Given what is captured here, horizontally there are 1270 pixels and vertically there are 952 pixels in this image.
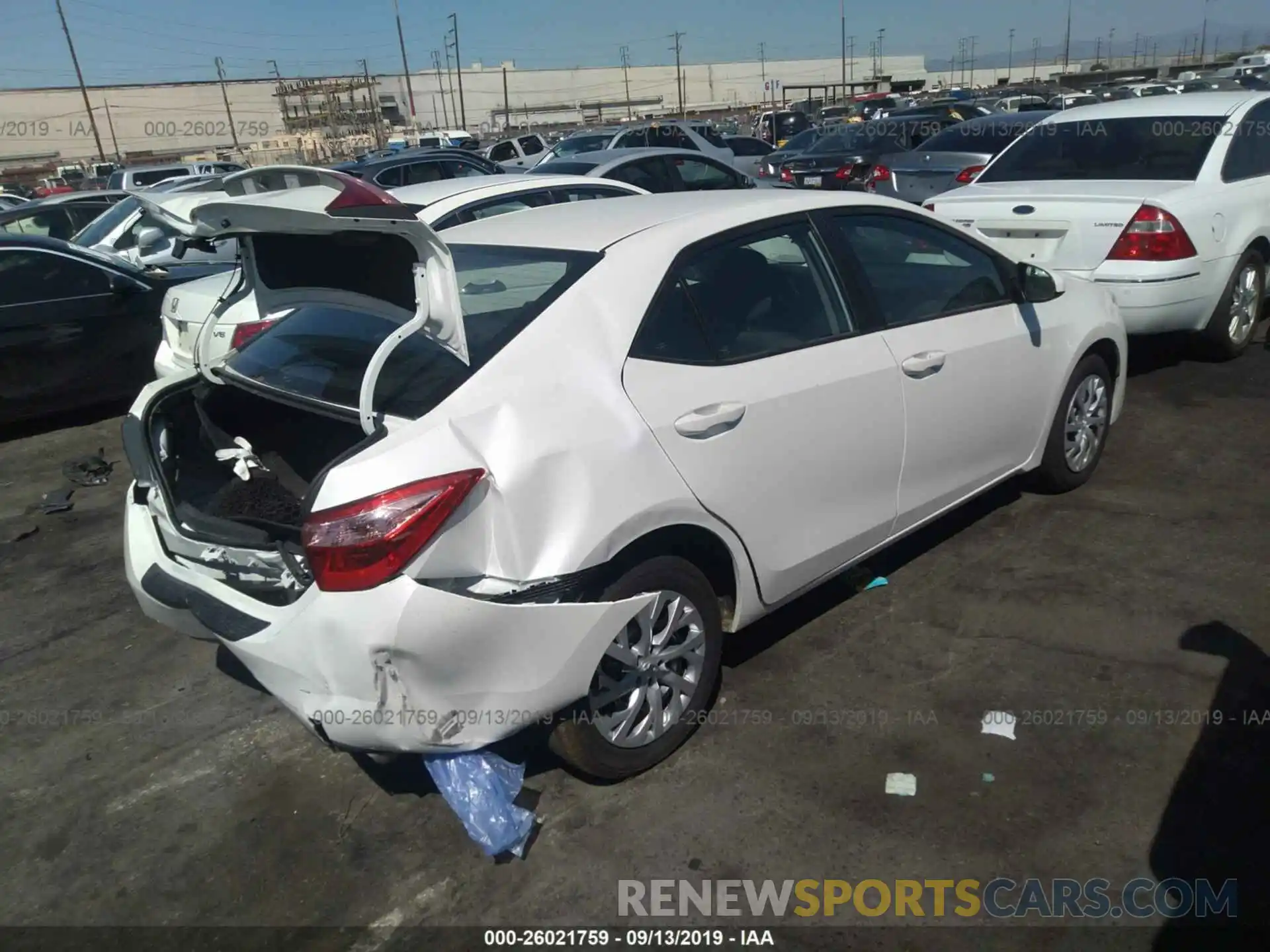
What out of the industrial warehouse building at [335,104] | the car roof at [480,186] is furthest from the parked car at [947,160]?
the industrial warehouse building at [335,104]

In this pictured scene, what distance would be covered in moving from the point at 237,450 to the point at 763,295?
6.33ft

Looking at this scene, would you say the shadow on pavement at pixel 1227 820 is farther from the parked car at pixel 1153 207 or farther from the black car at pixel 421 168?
the black car at pixel 421 168

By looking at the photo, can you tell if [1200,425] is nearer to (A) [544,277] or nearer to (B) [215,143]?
(A) [544,277]

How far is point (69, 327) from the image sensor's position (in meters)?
7.21

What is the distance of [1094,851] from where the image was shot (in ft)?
8.68

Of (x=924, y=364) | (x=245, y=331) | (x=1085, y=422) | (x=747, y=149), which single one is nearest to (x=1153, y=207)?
(x=1085, y=422)

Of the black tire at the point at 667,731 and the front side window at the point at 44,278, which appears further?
the front side window at the point at 44,278

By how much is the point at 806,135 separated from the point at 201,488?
72.8ft

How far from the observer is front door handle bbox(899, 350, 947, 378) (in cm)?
360

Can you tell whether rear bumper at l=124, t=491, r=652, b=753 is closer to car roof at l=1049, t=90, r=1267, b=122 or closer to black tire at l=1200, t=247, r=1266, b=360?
black tire at l=1200, t=247, r=1266, b=360

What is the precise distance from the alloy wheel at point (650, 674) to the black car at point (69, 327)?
20.1 ft

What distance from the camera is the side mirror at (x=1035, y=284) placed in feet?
13.8

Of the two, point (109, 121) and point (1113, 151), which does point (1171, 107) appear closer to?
point (1113, 151)

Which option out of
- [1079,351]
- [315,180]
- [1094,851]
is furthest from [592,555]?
[1079,351]
